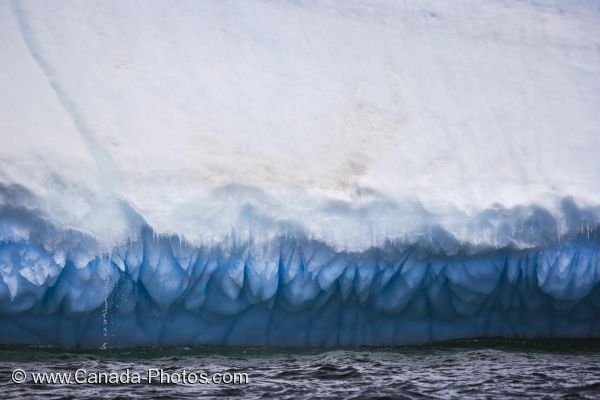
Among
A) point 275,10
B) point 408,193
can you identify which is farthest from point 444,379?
point 275,10

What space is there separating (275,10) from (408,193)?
6.48ft

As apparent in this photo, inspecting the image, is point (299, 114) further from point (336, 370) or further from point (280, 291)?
point (336, 370)

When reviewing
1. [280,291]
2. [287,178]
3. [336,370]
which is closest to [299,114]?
[287,178]

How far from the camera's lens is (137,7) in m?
6.39

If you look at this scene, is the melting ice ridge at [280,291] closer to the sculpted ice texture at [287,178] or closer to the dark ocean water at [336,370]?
the sculpted ice texture at [287,178]

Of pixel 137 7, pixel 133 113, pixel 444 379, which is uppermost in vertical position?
pixel 137 7

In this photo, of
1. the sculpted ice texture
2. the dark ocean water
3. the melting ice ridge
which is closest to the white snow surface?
the sculpted ice texture

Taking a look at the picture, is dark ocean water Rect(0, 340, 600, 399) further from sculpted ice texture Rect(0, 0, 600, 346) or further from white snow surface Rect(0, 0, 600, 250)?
white snow surface Rect(0, 0, 600, 250)

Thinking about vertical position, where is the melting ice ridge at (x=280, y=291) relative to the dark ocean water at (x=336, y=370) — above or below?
above

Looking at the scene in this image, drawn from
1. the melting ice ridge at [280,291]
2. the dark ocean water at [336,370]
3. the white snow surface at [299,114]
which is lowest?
the dark ocean water at [336,370]

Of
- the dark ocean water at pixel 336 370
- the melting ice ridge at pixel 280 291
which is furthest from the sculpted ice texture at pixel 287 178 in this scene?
the dark ocean water at pixel 336 370

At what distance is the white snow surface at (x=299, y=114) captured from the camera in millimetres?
5309

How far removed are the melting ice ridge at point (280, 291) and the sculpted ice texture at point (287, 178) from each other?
1cm

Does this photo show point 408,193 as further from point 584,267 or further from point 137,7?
point 137,7
